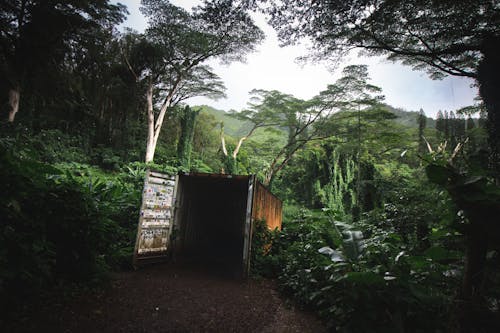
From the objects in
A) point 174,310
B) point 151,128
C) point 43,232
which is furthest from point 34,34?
point 174,310

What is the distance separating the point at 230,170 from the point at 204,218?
30.2ft

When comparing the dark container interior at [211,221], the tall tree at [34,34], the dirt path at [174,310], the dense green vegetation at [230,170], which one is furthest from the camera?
the tall tree at [34,34]

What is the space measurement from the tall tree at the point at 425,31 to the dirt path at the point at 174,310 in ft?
19.5

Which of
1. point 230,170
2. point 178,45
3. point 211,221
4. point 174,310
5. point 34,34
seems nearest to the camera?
point 174,310

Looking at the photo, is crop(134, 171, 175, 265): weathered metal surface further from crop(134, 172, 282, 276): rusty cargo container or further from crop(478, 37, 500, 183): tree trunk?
→ crop(478, 37, 500, 183): tree trunk

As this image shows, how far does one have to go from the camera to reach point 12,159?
2410 millimetres

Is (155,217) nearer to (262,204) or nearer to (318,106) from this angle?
(262,204)

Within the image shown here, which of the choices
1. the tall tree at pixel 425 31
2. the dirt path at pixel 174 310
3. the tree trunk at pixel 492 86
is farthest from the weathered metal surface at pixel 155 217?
the tree trunk at pixel 492 86

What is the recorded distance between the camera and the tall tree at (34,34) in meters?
9.68

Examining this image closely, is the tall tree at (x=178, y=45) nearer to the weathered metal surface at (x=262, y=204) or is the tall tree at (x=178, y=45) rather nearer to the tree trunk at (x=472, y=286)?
the weathered metal surface at (x=262, y=204)

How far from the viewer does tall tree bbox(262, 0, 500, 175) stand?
5.57m

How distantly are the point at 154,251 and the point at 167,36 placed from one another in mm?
12217

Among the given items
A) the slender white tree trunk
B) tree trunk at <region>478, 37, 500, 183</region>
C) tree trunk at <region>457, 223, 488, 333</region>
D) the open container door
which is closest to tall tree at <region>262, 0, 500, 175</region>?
tree trunk at <region>478, 37, 500, 183</region>

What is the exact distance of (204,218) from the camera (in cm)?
841
